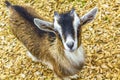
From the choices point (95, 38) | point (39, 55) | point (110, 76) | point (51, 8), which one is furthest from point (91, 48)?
point (51, 8)

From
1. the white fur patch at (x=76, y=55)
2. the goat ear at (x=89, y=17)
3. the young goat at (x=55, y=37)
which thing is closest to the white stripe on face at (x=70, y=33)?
the young goat at (x=55, y=37)

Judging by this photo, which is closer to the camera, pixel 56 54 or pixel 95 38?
pixel 56 54

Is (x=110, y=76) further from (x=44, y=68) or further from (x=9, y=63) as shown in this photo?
(x=9, y=63)

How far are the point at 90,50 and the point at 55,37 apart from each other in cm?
113

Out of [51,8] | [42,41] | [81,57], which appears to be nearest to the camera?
[81,57]

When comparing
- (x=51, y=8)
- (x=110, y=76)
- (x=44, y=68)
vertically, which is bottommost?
(x=110, y=76)

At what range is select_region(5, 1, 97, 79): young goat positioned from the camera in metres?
3.57

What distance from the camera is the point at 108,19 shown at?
5535mm

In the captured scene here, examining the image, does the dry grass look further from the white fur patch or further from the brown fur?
the white fur patch

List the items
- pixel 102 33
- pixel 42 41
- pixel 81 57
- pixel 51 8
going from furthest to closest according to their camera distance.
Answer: pixel 51 8 < pixel 102 33 < pixel 42 41 < pixel 81 57

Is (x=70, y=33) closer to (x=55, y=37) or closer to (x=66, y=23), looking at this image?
(x=66, y=23)

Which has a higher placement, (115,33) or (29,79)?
(115,33)

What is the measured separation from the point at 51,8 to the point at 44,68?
152 cm

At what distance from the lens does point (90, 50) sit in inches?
205
